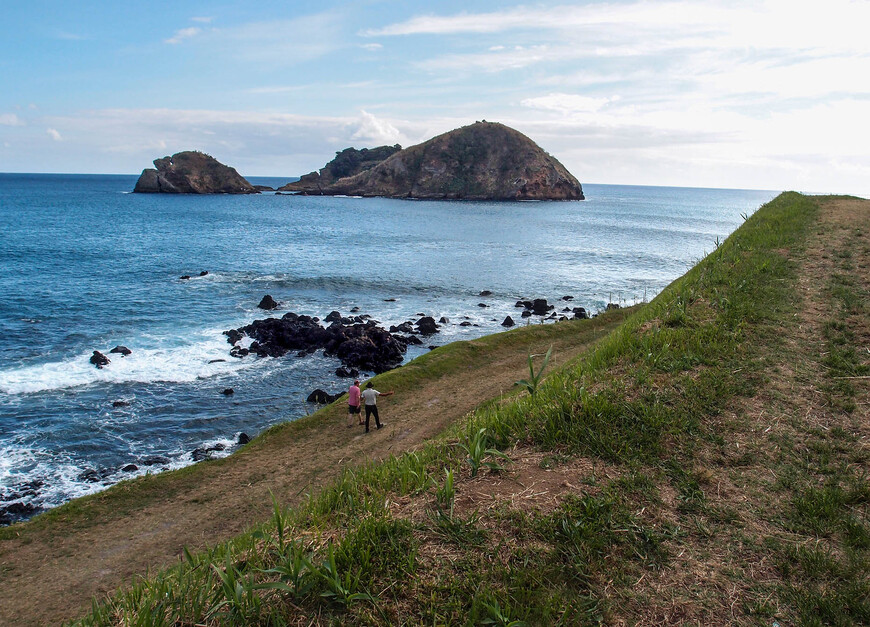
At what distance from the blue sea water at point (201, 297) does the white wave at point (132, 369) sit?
114 millimetres

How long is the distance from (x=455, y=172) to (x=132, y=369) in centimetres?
14290

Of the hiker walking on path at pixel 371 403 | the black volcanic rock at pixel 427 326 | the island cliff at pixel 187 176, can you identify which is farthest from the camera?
the island cliff at pixel 187 176

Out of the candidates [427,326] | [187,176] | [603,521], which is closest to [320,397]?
[427,326]

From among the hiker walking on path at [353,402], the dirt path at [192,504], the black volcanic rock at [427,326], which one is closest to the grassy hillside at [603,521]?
the dirt path at [192,504]

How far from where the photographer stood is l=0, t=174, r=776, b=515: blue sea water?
19.3 meters

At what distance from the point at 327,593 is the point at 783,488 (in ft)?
14.9

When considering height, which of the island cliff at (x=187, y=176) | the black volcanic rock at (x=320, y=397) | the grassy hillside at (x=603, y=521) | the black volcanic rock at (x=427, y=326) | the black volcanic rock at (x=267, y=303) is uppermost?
the island cliff at (x=187, y=176)

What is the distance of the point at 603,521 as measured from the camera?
4.66 m

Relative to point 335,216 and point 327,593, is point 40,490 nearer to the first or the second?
point 327,593

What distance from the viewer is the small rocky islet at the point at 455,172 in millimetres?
156125

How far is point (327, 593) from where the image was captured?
3.83 m

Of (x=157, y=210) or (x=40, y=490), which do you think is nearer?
(x=40, y=490)

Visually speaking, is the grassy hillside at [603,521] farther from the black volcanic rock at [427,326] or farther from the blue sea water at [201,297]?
the black volcanic rock at [427,326]

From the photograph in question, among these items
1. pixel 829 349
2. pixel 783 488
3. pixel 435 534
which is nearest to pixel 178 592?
pixel 435 534
